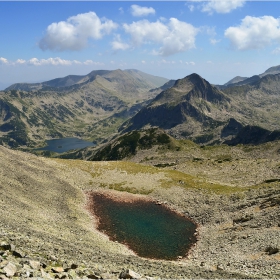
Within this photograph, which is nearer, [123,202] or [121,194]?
[123,202]

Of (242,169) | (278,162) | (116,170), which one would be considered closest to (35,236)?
(116,170)

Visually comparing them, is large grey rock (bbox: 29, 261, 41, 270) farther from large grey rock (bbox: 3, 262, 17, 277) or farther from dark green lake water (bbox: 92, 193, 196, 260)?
dark green lake water (bbox: 92, 193, 196, 260)

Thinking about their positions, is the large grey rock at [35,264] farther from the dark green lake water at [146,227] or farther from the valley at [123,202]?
the dark green lake water at [146,227]

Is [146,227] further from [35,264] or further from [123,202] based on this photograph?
[35,264]

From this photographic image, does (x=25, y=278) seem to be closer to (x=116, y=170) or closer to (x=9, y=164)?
(x=9, y=164)

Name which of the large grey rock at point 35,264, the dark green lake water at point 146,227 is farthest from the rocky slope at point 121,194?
the dark green lake water at point 146,227

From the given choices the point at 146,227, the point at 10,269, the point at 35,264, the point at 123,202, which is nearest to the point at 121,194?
the point at 123,202

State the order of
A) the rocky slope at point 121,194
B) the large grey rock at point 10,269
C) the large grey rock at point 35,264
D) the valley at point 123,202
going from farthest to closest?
the rocky slope at point 121,194, the valley at point 123,202, the large grey rock at point 35,264, the large grey rock at point 10,269

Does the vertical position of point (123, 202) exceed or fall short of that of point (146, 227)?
it exceeds it

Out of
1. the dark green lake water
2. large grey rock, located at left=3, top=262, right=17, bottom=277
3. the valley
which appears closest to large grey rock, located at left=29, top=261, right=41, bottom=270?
the valley
